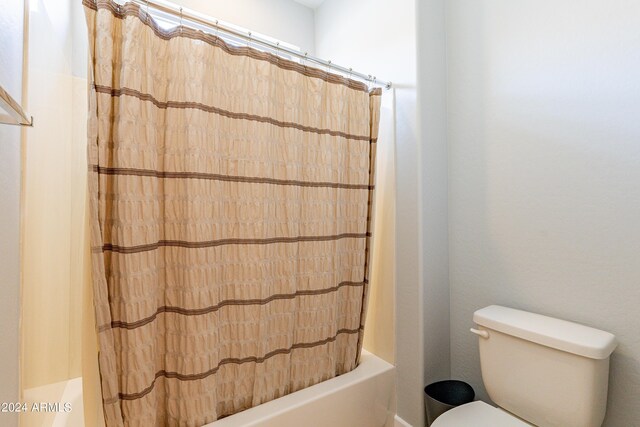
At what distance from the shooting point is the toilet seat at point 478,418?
1.20 meters

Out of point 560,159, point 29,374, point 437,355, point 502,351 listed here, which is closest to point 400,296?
point 437,355

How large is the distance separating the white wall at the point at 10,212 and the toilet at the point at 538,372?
4.57 feet

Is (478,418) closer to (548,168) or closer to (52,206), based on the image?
(548,168)

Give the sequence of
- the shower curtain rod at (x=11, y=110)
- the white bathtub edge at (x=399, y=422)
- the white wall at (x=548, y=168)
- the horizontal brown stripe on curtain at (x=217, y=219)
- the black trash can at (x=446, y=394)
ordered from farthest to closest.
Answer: the white bathtub edge at (x=399, y=422) → the black trash can at (x=446, y=394) → the white wall at (x=548, y=168) → the horizontal brown stripe on curtain at (x=217, y=219) → the shower curtain rod at (x=11, y=110)

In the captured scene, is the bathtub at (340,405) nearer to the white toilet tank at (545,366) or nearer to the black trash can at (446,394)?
the black trash can at (446,394)

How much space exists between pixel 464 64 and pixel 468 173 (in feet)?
1.95

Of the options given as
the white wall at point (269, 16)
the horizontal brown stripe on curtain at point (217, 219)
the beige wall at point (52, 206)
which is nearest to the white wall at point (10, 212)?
the beige wall at point (52, 206)

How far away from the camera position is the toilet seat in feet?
3.92

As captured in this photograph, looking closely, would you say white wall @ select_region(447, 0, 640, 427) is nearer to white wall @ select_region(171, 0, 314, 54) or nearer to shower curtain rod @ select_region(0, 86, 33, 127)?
white wall @ select_region(171, 0, 314, 54)

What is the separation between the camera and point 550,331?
3.91 ft

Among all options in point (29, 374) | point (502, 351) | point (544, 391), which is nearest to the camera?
point (29, 374)

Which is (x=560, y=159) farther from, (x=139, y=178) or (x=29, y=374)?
(x=29, y=374)

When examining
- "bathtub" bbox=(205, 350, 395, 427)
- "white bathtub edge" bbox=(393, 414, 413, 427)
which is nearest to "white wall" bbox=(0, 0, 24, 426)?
"bathtub" bbox=(205, 350, 395, 427)

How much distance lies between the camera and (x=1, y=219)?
2.29 feet
